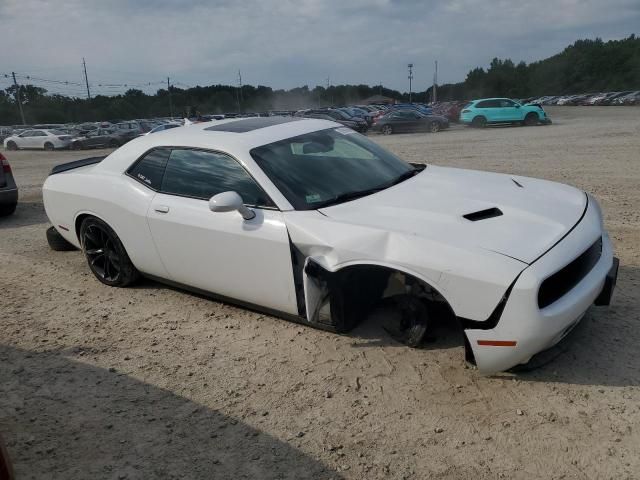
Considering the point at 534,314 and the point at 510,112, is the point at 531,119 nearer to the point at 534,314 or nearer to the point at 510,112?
the point at 510,112

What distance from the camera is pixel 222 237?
144 inches

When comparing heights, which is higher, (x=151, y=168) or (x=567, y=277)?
(x=151, y=168)

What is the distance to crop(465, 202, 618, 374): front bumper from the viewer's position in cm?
262

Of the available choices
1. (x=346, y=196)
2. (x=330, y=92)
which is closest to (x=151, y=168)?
(x=346, y=196)

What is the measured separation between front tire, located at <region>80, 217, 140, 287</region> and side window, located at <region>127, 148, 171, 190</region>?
0.56m

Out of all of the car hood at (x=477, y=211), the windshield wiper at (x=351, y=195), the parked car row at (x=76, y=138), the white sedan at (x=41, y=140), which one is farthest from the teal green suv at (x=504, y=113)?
the windshield wiper at (x=351, y=195)

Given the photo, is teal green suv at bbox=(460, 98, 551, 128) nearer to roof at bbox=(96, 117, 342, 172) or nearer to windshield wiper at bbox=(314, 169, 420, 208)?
roof at bbox=(96, 117, 342, 172)

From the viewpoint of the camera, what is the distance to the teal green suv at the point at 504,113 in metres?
26.0

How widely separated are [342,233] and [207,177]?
1.29 metres

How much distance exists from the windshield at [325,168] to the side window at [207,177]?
0.15 m

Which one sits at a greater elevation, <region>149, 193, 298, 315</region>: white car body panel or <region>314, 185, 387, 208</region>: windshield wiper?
<region>314, 185, 387, 208</region>: windshield wiper

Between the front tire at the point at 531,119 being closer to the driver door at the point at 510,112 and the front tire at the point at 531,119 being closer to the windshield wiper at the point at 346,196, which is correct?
the driver door at the point at 510,112

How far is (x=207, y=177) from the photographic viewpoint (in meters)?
3.92

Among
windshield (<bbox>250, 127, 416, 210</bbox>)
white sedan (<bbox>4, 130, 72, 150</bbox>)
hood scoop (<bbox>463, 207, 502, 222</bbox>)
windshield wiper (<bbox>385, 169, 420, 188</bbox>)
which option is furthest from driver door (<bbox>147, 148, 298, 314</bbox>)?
white sedan (<bbox>4, 130, 72, 150</bbox>)
